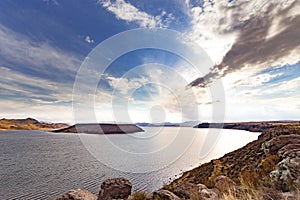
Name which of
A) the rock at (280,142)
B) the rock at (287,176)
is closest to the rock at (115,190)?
the rock at (287,176)

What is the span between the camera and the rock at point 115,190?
10.4m

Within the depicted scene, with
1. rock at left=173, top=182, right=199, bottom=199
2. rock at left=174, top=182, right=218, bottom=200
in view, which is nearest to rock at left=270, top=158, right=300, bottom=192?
→ rock at left=174, top=182, right=218, bottom=200

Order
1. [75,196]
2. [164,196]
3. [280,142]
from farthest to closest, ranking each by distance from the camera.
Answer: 1. [280,142]
2. [75,196]
3. [164,196]

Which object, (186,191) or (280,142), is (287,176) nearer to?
(186,191)

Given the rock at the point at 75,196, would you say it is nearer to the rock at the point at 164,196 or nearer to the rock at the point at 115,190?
the rock at the point at 115,190

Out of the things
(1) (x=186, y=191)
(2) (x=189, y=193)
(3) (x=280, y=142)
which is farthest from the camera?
(3) (x=280, y=142)

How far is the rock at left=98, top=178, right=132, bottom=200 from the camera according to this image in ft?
34.0

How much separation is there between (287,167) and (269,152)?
31.1 ft

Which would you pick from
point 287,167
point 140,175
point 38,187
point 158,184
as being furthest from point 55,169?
point 287,167

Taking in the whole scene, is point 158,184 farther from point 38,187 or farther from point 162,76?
point 162,76

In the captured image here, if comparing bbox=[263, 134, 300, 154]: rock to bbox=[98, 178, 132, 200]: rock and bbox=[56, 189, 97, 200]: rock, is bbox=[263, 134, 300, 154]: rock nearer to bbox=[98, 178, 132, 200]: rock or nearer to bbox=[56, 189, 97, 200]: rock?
bbox=[98, 178, 132, 200]: rock

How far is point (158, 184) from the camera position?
1059 inches

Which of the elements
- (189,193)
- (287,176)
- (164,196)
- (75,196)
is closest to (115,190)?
(75,196)

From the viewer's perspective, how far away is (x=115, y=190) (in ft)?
34.6
